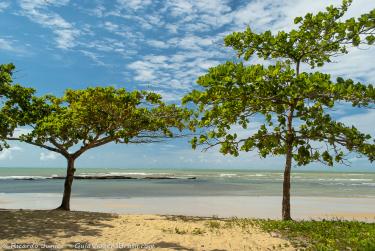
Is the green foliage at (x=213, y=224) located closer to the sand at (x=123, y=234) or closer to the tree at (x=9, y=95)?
the sand at (x=123, y=234)

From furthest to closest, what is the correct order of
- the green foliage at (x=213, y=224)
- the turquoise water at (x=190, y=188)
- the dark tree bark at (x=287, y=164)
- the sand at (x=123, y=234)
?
1. the turquoise water at (x=190, y=188)
2. the dark tree bark at (x=287, y=164)
3. the green foliage at (x=213, y=224)
4. the sand at (x=123, y=234)

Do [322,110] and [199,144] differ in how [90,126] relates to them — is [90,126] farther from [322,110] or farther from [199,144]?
[322,110]

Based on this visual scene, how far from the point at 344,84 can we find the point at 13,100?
46.6 ft

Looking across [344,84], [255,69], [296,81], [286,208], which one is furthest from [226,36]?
[286,208]

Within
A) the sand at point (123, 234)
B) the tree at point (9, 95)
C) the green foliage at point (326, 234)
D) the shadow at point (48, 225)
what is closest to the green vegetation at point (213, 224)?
the sand at point (123, 234)

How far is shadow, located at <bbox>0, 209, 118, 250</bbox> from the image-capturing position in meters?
13.0

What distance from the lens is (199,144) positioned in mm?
17406

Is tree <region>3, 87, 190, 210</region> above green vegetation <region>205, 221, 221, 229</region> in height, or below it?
above

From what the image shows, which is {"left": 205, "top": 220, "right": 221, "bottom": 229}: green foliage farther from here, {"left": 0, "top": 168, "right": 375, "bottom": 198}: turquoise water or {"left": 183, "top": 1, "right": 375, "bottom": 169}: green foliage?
{"left": 0, "top": 168, "right": 375, "bottom": 198}: turquoise water

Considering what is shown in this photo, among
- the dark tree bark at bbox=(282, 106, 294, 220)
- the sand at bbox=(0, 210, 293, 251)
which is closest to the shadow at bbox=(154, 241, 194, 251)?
the sand at bbox=(0, 210, 293, 251)

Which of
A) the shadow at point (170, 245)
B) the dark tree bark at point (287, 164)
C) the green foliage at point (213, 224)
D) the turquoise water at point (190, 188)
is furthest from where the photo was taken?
the turquoise water at point (190, 188)

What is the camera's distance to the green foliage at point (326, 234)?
12.1 m

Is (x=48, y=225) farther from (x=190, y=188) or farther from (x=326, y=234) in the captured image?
(x=190, y=188)

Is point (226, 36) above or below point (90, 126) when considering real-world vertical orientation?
above
